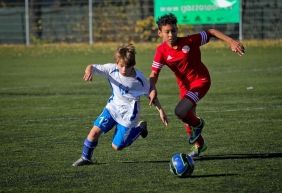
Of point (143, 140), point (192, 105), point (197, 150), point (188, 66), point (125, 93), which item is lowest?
point (143, 140)

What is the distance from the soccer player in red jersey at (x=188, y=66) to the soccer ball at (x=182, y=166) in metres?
1.26

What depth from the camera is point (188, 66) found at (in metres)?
9.98

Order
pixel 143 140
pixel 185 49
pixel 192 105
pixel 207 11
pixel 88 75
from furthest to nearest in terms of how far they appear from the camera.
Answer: pixel 207 11 < pixel 143 140 < pixel 185 49 < pixel 192 105 < pixel 88 75

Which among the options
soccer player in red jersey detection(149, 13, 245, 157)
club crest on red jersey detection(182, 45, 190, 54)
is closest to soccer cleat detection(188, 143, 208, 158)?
soccer player in red jersey detection(149, 13, 245, 157)

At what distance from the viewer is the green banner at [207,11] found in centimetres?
2988

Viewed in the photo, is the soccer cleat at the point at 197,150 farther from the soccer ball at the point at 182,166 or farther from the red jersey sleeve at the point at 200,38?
the red jersey sleeve at the point at 200,38

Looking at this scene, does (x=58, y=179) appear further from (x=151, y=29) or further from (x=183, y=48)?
(x=151, y=29)

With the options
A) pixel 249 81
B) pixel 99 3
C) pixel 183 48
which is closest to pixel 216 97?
pixel 249 81

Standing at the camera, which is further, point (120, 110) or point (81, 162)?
point (120, 110)

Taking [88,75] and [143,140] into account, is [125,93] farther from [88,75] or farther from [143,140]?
[143,140]

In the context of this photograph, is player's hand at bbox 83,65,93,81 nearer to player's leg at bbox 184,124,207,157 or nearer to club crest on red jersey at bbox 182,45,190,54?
club crest on red jersey at bbox 182,45,190,54

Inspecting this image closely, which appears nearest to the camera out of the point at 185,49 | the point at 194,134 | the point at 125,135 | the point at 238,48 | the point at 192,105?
the point at 125,135

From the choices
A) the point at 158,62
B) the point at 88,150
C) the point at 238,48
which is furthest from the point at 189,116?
the point at 88,150

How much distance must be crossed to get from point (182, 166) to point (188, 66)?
2.08 m
